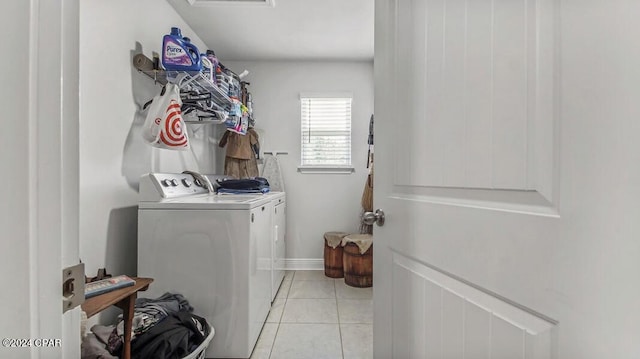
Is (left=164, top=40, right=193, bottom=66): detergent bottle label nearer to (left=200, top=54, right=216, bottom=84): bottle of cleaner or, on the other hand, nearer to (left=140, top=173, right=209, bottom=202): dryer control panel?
(left=200, top=54, right=216, bottom=84): bottle of cleaner

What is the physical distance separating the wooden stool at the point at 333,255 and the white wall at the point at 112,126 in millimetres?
1799

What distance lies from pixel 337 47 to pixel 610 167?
295 centimetres

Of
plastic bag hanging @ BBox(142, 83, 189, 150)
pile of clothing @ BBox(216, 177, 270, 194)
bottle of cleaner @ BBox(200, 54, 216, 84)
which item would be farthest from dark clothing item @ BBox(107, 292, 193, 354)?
bottle of cleaner @ BBox(200, 54, 216, 84)

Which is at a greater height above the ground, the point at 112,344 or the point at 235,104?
the point at 235,104

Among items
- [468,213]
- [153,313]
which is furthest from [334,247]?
[468,213]

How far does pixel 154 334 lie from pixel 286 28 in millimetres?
2489

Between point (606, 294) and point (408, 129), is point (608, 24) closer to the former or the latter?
point (606, 294)

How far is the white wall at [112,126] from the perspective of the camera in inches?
58.2

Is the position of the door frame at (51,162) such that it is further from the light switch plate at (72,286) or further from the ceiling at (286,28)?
the ceiling at (286,28)

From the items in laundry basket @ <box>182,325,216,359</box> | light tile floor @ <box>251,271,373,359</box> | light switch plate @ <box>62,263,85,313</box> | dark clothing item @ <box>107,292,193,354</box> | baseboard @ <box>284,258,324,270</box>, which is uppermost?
light switch plate @ <box>62,263,85,313</box>

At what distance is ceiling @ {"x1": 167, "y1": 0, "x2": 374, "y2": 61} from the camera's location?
2316mm

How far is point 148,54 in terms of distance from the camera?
202cm

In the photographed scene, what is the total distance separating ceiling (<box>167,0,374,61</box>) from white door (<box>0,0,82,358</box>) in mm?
2188

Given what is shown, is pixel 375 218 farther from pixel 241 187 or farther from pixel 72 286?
pixel 241 187
